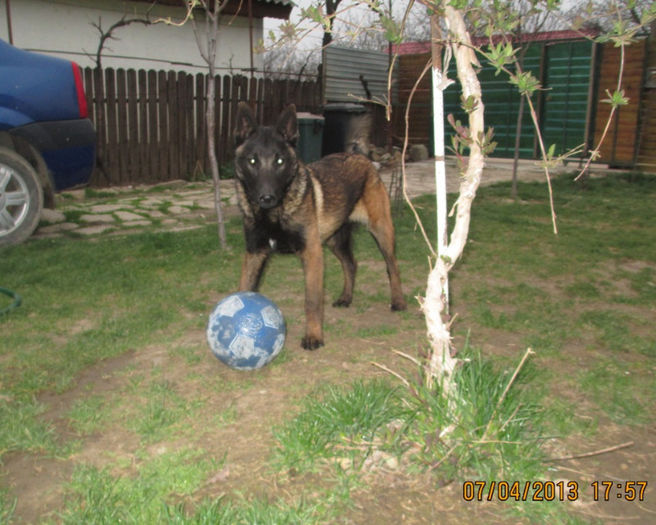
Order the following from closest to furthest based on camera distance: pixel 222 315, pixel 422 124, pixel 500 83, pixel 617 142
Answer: pixel 222 315, pixel 617 142, pixel 500 83, pixel 422 124

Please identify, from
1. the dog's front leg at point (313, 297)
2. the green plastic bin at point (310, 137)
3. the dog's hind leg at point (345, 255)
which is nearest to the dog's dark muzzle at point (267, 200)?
the dog's front leg at point (313, 297)

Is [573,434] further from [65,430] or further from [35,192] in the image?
[35,192]

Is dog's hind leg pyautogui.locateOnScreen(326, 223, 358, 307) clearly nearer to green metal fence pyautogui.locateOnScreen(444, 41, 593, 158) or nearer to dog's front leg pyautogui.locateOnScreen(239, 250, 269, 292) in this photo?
dog's front leg pyautogui.locateOnScreen(239, 250, 269, 292)

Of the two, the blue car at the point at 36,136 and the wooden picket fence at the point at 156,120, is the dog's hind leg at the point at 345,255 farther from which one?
the wooden picket fence at the point at 156,120

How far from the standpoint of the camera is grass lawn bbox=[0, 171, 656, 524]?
234cm

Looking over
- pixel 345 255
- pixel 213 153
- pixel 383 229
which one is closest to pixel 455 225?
pixel 383 229

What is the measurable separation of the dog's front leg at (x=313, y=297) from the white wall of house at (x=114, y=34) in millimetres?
7827

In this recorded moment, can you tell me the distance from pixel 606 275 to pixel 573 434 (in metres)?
3.36

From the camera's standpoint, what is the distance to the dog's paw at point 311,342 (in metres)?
3.87

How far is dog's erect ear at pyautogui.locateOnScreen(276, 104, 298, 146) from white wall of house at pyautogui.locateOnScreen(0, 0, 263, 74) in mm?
7355

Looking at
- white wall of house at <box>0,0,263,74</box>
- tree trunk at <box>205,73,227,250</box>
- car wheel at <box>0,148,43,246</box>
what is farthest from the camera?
white wall of house at <box>0,0,263,74</box>

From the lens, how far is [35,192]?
6.18 m

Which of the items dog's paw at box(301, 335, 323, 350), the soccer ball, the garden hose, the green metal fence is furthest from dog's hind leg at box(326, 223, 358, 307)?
the green metal fence

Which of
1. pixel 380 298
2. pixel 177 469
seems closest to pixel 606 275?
pixel 380 298
